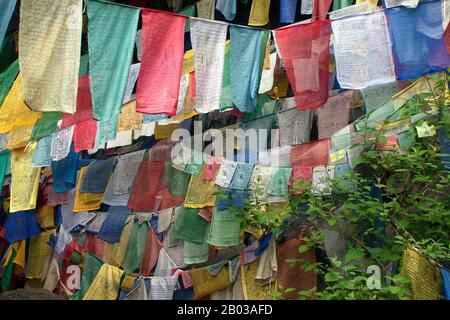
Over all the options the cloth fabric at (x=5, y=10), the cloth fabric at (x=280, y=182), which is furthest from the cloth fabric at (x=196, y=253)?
the cloth fabric at (x=5, y=10)

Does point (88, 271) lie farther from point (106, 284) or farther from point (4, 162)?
point (4, 162)

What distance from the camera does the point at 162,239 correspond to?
820cm

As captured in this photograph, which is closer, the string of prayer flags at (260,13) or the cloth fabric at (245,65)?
the cloth fabric at (245,65)

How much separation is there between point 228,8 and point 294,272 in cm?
325

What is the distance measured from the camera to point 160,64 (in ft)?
20.1

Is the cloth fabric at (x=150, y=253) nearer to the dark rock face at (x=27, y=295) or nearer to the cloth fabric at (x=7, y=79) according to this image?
the cloth fabric at (x=7, y=79)

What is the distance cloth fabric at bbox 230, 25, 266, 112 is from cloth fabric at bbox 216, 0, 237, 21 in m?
1.78

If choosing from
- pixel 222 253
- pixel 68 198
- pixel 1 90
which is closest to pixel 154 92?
pixel 1 90

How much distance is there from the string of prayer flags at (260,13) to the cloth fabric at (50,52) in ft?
10.2

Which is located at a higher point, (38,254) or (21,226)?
(21,226)

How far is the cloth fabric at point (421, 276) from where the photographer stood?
543 centimetres

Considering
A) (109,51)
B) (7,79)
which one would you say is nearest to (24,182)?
(7,79)

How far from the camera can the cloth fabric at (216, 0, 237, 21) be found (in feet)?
26.9

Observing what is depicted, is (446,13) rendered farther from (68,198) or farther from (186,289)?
(68,198)
